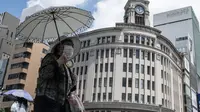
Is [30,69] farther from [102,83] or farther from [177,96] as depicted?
[177,96]

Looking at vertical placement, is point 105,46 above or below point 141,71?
above

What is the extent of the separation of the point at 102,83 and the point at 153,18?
180 ft

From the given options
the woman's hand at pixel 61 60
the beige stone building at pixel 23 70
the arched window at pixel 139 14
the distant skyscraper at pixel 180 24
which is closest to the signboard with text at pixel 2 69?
the beige stone building at pixel 23 70

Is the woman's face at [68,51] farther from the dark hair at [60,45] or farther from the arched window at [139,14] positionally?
the arched window at [139,14]

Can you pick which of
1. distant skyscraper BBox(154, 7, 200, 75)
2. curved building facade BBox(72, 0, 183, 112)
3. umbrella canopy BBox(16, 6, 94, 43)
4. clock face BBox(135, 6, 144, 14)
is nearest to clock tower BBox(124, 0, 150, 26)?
clock face BBox(135, 6, 144, 14)

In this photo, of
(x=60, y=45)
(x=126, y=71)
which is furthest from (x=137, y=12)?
(x=60, y=45)

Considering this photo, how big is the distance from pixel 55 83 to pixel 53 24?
1.44 m

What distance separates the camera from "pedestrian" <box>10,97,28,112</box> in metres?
5.25

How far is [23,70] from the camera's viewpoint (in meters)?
43.9

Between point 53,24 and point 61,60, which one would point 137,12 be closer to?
point 53,24

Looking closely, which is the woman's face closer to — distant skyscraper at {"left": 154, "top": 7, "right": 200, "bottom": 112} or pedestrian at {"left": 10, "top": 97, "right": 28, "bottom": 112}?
pedestrian at {"left": 10, "top": 97, "right": 28, "bottom": 112}

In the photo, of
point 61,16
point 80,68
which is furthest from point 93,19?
point 80,68

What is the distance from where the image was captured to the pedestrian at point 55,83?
3473 millimetres

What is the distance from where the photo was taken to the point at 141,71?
38094 millimetres
